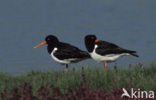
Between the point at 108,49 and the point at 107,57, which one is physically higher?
the point at 108,49

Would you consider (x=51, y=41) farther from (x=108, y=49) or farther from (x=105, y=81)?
(x=105, y=81)

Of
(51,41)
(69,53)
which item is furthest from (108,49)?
(51,41)

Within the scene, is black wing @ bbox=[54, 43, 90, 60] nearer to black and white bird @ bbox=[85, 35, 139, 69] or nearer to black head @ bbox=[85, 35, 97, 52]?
black and white bird @ bbox=[85, 35, 139, 69]

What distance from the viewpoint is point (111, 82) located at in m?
8.58

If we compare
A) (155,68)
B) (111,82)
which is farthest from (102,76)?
(155,68)

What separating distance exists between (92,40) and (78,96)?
7.60 metres

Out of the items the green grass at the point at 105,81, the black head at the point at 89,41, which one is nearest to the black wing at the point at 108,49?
the black head at the point at 89,41

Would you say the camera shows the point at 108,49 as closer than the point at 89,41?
Yes

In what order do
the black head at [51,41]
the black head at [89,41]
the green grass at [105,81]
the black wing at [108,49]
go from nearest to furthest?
the green grass at [105,81] < the black wing at [108,49] < the black head at [89,41] < the black head at [51,41]

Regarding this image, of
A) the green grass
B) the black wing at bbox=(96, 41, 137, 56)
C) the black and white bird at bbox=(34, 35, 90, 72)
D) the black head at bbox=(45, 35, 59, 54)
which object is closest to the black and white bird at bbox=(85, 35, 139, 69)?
the black wing at bbox=(96, 41, 137, 56)

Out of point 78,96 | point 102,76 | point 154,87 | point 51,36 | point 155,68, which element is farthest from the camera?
point 51,36

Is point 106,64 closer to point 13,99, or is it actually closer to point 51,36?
point 51,36

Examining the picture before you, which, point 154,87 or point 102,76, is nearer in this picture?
point 154,87

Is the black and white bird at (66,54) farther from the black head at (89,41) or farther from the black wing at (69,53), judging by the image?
the black head at (89,41)
